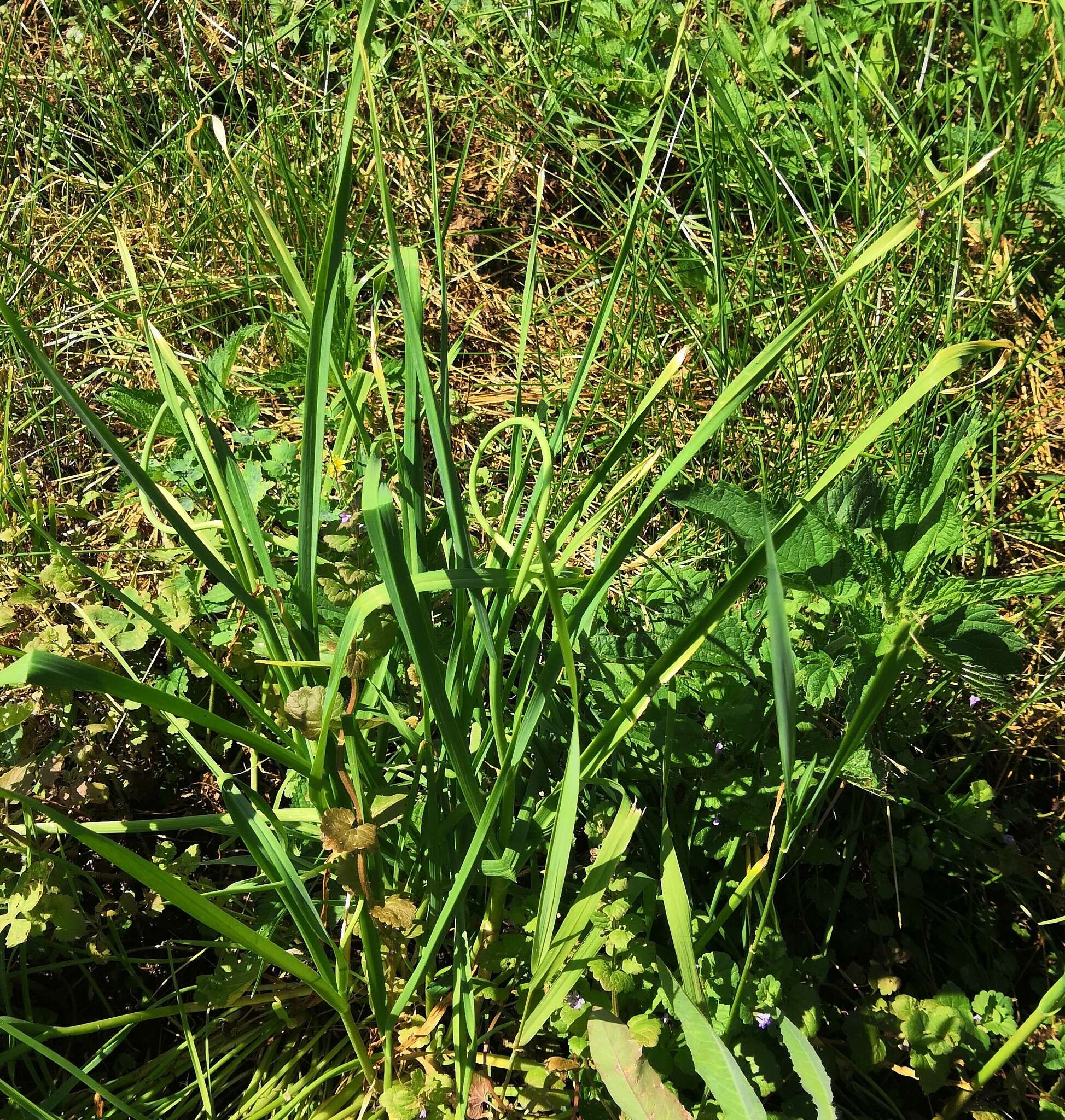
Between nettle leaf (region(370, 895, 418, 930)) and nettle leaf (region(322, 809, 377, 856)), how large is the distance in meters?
0.09

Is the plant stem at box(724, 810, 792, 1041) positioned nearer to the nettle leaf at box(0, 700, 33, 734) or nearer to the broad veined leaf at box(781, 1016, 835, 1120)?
the broad veined leaf at box(781, 1016, 835, 1120)

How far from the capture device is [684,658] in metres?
1.01

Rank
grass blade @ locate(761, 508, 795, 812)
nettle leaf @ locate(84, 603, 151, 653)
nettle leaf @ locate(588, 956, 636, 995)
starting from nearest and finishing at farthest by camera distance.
Answer: grass blade @ locate(761, 508, 795, 812) → nettle leaf @ locate(588, 956, 636, 995) → nettle leaf @ locate(84, 603, 151, 653)

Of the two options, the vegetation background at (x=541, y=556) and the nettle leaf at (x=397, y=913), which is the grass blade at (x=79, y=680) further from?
the nettle leaf at (x=397, y=913)

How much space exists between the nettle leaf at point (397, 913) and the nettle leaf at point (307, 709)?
0.69ft

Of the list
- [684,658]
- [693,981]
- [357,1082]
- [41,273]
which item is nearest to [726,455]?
[684,658]

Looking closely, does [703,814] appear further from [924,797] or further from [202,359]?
[202,359]

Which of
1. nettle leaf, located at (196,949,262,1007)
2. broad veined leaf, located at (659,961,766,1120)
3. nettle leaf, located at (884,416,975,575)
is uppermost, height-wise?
nettle leaf, located at (884,416,975,575)

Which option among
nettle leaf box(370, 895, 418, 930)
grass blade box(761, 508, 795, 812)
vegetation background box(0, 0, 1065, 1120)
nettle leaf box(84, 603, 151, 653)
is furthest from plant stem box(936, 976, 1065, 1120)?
nettle leaf box(84, 603, 151, 653)

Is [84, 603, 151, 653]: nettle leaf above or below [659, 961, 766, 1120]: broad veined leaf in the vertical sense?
above

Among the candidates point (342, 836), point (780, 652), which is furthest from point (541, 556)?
point (342, 836)

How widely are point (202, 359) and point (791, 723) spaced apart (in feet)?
5.25

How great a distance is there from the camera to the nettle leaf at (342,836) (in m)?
0.99

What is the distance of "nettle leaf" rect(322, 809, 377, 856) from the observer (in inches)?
38.8
